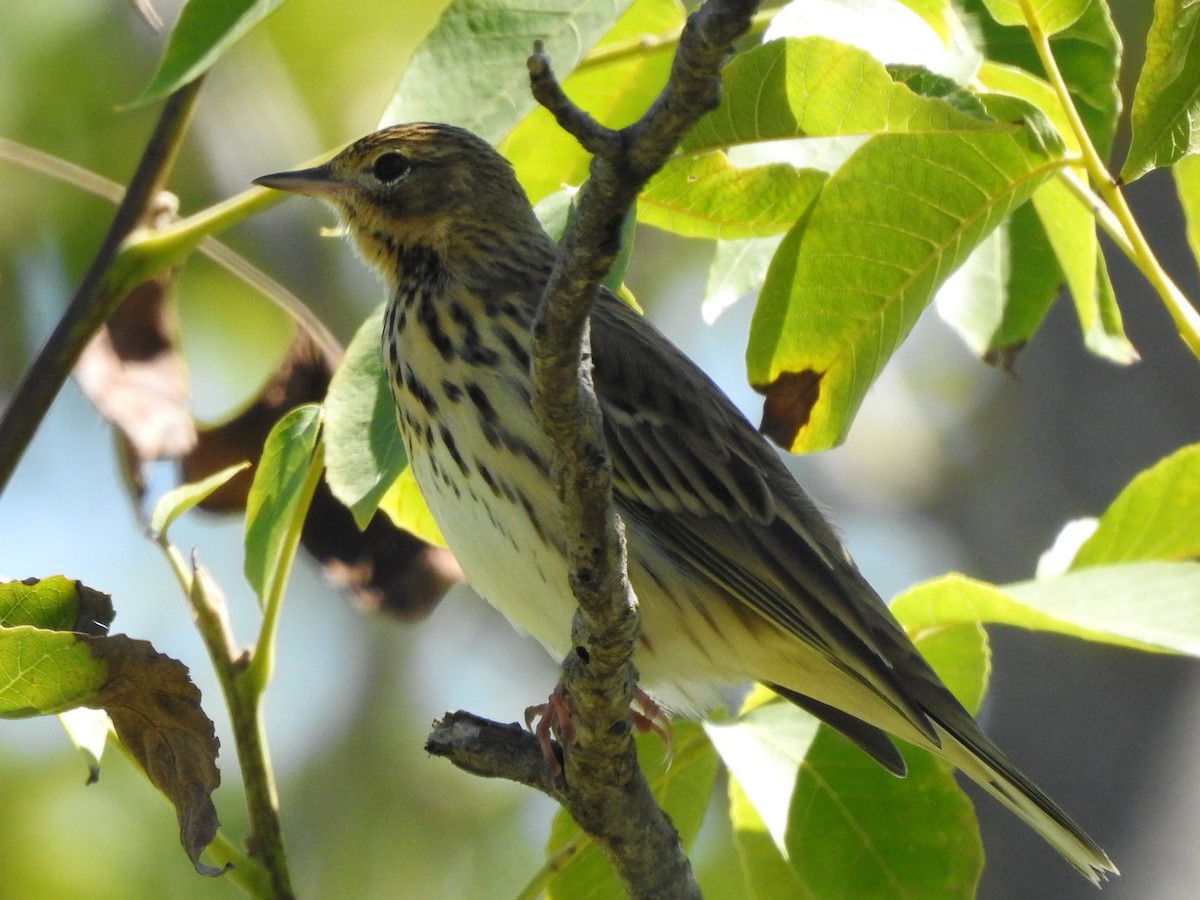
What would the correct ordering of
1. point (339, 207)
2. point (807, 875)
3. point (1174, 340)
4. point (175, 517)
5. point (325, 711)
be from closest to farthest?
point (175, 517) → point (807, 875) → point (339, 207) → point (1174, 340) → point (325, 711)

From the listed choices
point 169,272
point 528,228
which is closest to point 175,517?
point 169,272

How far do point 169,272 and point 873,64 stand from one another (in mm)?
1757

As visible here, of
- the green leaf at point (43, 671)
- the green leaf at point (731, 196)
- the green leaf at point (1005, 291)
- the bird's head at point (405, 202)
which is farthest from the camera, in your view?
the bird's head at point (405, 202)

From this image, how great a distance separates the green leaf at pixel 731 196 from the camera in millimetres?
2883

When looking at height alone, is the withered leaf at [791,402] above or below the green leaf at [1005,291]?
below

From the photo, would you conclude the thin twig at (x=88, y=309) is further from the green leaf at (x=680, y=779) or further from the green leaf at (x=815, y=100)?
the green leaf at (x=680, y=779)

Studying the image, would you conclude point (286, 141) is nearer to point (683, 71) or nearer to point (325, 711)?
point (325, 711)

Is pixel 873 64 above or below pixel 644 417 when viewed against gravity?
above

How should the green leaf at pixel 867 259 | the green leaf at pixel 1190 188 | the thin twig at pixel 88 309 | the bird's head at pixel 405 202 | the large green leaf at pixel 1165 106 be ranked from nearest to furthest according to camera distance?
the large green leaf at pixel 1165 106 → the thin twig at pixel 88 309 → the green leaf at pixel 867 259 → the green leaf at pixel 1190 188 → the bird's head at pixel 405 202

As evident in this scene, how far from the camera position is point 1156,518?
3090 mm

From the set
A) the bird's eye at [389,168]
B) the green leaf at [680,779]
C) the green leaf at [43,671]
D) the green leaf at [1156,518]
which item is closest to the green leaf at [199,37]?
the green leaf at [43,671]

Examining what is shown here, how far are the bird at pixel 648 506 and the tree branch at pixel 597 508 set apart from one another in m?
0.58

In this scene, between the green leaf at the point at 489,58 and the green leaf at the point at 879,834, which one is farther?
the green leaf at the point at 879,834

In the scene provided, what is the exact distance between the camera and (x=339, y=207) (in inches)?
154
